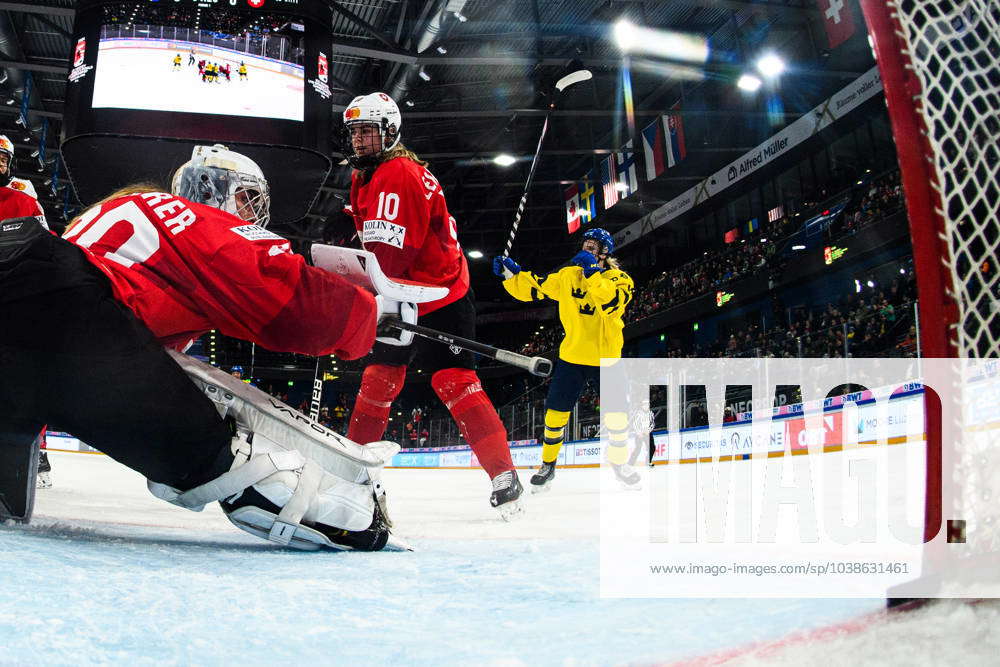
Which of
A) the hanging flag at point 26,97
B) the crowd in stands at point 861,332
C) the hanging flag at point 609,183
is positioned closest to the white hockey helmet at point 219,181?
the crowd in stands at point 861,332

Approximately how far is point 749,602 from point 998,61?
36.8 inches

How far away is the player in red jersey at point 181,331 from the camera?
4.38 feet

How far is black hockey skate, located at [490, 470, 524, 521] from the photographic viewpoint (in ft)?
8.25

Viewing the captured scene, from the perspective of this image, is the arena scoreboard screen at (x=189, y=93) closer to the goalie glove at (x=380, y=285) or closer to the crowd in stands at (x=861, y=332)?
the goalie glove at (x=380, y=285)

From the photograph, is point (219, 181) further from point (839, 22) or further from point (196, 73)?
point (839, 22)

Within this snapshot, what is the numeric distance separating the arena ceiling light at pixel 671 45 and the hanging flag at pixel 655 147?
139 cm

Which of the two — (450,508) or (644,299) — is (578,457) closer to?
(450,508)

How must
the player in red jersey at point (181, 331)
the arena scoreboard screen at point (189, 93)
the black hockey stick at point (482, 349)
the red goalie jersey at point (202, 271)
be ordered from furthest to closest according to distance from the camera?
the arena scoreboard screen at point (189, 93) < the black hockey stick at point (482, 349) < the red goalie jersey at point (202, 271) < the player in red jersey at point (181, 331)

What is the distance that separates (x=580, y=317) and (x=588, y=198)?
34.7 feet

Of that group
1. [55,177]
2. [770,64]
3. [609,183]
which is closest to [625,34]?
[770,64]

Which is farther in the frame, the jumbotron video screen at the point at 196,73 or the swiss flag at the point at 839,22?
the swiss flag at the point at 839,22

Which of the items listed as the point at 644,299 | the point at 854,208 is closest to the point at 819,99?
→ the point at 854,208

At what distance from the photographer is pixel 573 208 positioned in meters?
15.1

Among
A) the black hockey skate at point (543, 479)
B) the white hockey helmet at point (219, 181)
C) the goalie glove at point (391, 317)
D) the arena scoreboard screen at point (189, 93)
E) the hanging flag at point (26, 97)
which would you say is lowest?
the black hockey skate at point (543, 479)
